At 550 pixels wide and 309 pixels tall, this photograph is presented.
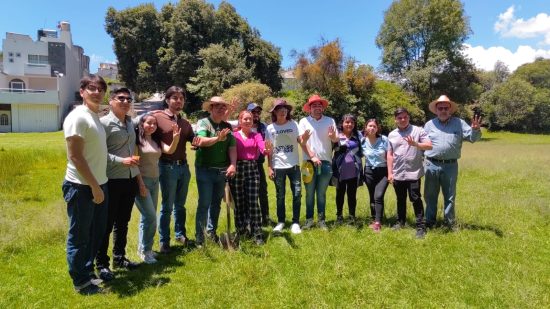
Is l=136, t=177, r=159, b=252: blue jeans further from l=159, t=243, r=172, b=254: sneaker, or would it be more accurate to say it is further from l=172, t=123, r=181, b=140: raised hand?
l=172, t=123, r=181, b=140: raised hand

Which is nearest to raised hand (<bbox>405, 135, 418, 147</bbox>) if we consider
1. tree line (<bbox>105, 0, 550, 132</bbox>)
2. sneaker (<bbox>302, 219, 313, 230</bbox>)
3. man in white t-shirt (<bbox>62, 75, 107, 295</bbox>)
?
sneaker (<bbox>302, 219, 313, 230</bbox>)

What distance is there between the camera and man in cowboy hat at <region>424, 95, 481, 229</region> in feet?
20.1

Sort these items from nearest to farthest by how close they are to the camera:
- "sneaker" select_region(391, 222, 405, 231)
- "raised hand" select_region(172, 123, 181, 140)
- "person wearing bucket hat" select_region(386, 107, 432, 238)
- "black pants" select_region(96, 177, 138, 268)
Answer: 1. "black pants" select_region(96, 177, 138, 268)
2. "raised hand" select_region(172, 123, 181, 140)
3. "person wearing bucket hat" select_region(386, 107, 432, 238)
4. "sneaker" select_region(391, 222, 405, 231)

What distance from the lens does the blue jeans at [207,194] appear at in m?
5.40

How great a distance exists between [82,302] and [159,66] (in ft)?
126

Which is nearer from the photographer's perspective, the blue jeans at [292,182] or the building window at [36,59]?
the blue jeans at [292,182]

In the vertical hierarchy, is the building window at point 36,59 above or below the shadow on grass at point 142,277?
above

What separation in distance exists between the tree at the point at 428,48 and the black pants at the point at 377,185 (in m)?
34.5

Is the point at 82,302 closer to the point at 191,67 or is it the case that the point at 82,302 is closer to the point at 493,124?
the point at 191,67

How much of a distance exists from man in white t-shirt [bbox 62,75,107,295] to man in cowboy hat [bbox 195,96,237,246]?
1438mm

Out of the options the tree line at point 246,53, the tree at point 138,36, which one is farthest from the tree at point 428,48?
the tree at point 138,36

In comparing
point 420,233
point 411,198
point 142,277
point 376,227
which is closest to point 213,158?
point 142,277

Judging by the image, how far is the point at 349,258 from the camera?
502 centimetres

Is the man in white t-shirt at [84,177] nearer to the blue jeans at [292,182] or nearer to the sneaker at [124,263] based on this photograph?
the sneaker at [124,263]
